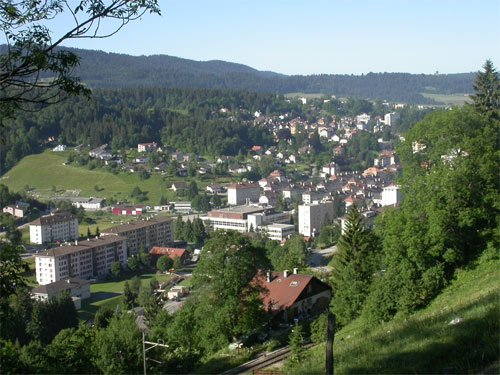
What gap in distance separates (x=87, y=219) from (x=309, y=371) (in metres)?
44.3

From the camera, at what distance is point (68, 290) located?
27672 mm

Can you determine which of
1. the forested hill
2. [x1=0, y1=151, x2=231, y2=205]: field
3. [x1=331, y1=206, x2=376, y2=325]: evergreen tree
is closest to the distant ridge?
the forested hill

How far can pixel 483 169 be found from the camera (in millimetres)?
9445

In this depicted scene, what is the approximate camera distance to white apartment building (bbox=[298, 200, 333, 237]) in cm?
4712

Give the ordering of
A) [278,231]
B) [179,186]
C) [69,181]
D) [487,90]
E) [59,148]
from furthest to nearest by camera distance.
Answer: [59,148]
[69,181]
[179,186]
[278,231]
[487,90]

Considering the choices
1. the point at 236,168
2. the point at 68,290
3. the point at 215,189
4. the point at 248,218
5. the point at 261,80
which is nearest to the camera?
the point at 68,290

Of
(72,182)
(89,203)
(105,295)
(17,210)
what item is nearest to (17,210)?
(17,210)

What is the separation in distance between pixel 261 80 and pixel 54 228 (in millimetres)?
138564

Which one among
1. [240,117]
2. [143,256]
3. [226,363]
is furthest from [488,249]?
[240,117]

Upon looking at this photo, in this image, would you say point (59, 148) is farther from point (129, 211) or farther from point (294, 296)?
point (294, 296)

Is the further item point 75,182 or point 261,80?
point 261,80

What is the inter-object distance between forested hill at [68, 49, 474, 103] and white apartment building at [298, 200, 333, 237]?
99.0 meters

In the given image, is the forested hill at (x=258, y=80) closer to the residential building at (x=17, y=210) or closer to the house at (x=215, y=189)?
the house at (x=215, y=189)

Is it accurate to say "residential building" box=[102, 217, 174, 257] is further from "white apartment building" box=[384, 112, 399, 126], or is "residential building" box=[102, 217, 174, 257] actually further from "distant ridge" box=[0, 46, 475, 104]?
"distant ridge" box=[0, 46, 475, 104]
